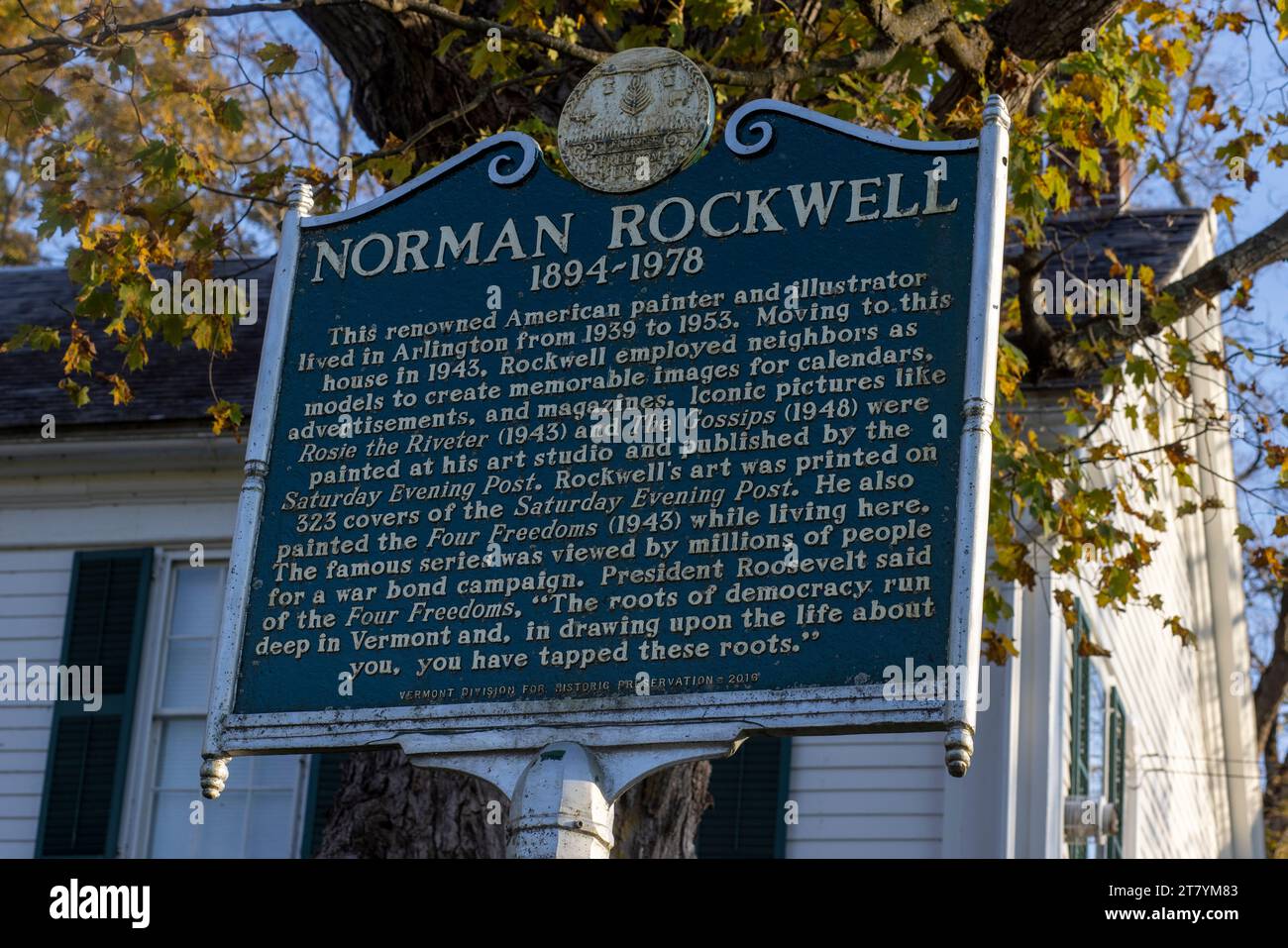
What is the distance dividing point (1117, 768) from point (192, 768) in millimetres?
6820

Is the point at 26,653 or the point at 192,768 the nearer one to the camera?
the point at 192,768

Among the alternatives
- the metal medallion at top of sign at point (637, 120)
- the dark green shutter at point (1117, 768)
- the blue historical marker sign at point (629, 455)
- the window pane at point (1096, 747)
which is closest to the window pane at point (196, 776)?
the window pane at point (1096, 747)

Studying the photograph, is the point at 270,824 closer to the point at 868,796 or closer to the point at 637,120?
the point at 868,796

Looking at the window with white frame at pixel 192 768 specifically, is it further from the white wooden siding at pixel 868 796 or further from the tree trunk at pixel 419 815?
the white wooden siding at pixel 868 796

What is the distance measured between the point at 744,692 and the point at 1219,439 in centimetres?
1541

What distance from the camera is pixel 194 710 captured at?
12.8 meters

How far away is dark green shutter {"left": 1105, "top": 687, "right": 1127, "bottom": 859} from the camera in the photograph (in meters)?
14.4

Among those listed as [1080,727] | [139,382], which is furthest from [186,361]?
[1080,727]

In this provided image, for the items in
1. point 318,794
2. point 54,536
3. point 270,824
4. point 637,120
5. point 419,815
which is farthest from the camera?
point 54,536

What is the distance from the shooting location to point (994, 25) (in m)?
9.59

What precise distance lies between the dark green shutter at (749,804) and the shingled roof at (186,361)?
147 inches

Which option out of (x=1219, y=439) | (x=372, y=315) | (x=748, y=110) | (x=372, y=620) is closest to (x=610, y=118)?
(x=748, y=110)

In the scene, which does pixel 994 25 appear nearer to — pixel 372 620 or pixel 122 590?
pixel 372 620

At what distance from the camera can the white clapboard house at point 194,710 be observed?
11992 millimetres
